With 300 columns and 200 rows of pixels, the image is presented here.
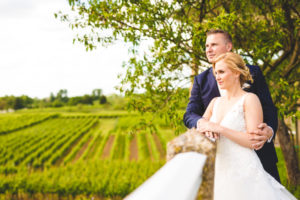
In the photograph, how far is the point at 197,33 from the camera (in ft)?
10.8

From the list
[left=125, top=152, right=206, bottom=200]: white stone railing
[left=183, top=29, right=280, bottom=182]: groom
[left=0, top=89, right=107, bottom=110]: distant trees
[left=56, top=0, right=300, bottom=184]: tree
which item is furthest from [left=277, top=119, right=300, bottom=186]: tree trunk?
[left=0, top=89, right=107, bottom=110]: distant trees

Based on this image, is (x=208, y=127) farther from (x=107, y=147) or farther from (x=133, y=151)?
(x=107, y=147)

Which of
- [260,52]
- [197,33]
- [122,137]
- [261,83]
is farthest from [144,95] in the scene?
[122,137]

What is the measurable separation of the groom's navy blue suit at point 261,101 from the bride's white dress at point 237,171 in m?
0.31

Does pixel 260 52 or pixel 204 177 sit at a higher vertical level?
pixel 260 52

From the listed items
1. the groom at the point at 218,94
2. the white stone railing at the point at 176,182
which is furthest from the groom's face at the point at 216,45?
the white stone railing at the point at 176,182

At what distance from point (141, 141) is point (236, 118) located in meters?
28.5

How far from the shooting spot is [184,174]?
110 centimetres

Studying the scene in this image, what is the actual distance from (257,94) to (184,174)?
1485 mm

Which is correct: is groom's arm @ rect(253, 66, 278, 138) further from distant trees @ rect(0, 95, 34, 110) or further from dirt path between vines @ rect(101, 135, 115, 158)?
distant trees @ rect(0, 95, 34, 110)

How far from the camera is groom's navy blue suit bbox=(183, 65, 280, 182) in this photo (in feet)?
6.86

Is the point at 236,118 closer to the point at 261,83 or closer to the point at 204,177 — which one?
the point at 261,83

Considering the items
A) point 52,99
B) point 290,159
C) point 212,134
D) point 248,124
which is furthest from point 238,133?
point 52,99

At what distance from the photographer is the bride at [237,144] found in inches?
71.8
